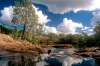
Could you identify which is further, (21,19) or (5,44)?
(21,19)

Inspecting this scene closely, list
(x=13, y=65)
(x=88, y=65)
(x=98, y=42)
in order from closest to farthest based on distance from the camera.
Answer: (x=13, y=65)
(x=88, y=65)
(x=98, y=42)

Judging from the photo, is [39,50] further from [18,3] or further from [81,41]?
[81,41]

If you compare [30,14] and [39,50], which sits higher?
[30,14]

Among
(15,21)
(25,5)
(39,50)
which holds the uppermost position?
(25,5)

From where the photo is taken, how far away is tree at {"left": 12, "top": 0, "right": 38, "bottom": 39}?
8475 centimetres

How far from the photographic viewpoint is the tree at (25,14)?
84.8 metres

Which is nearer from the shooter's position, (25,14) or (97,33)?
(25,14)

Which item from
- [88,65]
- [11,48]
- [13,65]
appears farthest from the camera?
[11,48]

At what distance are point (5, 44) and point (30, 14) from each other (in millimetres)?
24682

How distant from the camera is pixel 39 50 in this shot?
6072 cm

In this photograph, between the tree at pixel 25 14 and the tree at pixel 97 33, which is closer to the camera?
the tree at pixel 25 14

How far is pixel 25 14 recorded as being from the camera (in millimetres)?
85125

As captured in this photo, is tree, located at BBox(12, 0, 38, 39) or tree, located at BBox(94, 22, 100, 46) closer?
tree, located at BBox(12, 0, 38, 39)

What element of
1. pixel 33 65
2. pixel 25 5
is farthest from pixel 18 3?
pixel 33 65
